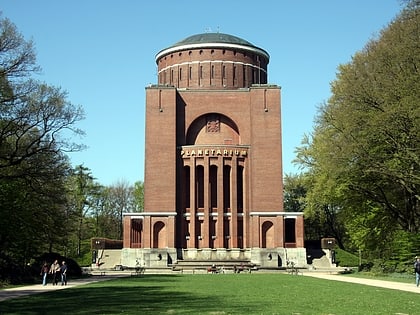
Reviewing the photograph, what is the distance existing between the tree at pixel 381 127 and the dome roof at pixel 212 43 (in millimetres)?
20385

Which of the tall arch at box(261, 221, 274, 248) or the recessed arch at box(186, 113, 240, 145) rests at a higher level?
the recessed arch at box(186, 113, 240, 145)

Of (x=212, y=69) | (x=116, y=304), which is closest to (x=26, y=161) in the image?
(x=116, y=304)

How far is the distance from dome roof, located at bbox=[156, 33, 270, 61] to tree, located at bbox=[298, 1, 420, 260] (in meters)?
20.4

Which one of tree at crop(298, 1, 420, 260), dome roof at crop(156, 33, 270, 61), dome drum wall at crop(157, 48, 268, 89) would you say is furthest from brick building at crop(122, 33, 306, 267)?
tree at crop(298, 1, 420, 260)

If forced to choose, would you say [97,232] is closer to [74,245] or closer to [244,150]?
[74,245]

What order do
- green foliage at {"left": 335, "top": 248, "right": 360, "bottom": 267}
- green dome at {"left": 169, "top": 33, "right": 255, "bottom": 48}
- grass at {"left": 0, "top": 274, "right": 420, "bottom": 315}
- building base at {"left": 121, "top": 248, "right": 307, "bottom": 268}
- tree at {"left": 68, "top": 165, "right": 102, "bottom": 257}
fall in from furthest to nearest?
tree at {"left": 68, "top": 165, "right": 102, "bottom": 257} < green dome at {"left": 169, "top": 33, "right": 255, "bottom": 48} < green foliage at {"left": 335, "top": 248, "right": 360, "bottom": 267} < building base at {"left": 121, "top": 248, "right": 307, "bottom": 268} < grass at {"left": 0, "top": 274, "right": 420, "bottom": 315}

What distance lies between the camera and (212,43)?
59.3 meters

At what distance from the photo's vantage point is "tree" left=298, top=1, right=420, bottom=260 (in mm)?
29391

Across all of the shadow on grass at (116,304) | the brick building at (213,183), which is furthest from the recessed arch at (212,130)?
the shadow on grass at (116,304)

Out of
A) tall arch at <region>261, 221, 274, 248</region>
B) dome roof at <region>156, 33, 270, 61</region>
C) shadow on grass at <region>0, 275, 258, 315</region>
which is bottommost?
shadow on grass at <region>0, 275, 258, 315</region>

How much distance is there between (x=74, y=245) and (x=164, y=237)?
18119mm

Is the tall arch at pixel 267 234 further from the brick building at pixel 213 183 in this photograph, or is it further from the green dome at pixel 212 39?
the green dome at pixel 212 39

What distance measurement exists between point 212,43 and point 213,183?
1389 cm

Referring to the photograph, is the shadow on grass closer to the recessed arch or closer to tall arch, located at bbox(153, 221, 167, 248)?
tall arch, located at bbox(153, 221, 167, 248)
